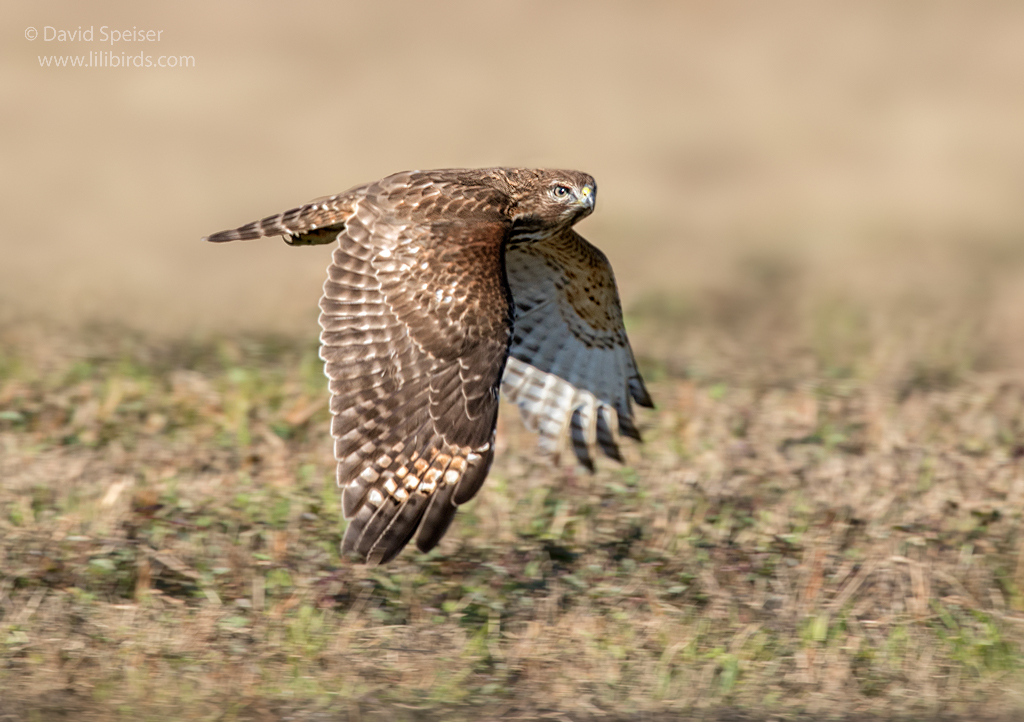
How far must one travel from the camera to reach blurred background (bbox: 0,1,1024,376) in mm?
10086

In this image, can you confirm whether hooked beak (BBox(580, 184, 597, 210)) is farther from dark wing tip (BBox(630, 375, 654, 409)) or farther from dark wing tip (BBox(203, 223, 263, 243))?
dark wing tip (BBox(203, 223, 263, 243))

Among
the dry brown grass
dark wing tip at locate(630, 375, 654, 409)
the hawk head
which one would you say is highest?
the hawk head

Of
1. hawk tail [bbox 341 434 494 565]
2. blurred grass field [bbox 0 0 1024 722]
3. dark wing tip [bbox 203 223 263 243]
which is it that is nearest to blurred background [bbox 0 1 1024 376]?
blurred grass field [bbox 0 0 1024 722]

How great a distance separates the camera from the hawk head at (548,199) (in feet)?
19.5

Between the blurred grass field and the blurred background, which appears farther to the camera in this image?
the blurred background

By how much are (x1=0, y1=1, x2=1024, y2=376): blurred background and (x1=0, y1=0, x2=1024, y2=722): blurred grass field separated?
66 mm

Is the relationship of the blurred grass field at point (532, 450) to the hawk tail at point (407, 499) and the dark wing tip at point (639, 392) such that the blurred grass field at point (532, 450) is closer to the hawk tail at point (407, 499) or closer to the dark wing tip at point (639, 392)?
the dark wing tip at point (639, 392)

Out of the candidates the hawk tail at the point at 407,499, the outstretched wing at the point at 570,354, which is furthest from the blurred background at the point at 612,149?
the hawk tail at the point at 407,499

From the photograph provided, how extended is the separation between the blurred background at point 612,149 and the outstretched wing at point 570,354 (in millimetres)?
1040

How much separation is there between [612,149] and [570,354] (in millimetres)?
8404

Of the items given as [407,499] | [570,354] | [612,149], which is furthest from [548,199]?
[612,149]

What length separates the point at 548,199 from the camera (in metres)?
5.96

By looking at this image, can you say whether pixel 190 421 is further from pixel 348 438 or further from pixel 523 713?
pixel 523 713

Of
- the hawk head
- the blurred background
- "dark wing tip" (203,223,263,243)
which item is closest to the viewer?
"dark wing tip" (203,223,263,243)
